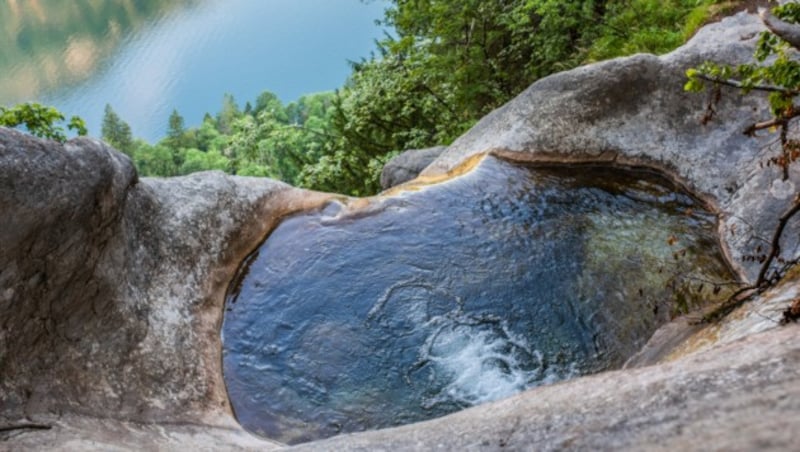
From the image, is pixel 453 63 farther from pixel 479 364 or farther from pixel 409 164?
pixel 479 364

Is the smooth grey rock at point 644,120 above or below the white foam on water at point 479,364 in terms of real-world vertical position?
above

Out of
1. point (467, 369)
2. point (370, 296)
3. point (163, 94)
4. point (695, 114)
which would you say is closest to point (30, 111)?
point (370, 296)

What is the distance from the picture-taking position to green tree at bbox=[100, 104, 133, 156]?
62.8 metres

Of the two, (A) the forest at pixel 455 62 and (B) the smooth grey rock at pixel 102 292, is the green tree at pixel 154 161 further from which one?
(B) the smooth grey rock at pixel 102 292

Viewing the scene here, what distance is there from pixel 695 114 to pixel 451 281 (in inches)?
187

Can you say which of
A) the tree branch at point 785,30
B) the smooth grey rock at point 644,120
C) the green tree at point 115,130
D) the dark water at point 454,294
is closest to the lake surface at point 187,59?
the green tree at point 115,130

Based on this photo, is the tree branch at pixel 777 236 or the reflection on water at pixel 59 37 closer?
the tree branch at pixel 777 236

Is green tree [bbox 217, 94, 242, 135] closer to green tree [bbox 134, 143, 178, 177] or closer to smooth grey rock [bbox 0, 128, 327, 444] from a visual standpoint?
green tree [bbox 134, 143, 178, 177]

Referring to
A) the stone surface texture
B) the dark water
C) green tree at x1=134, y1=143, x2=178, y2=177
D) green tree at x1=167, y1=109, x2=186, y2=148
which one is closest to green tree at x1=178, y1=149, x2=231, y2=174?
green tree at x1=134, y1=143, x2=178, y2=177

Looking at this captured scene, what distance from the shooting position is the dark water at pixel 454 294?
6.91m

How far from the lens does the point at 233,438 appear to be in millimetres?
6039

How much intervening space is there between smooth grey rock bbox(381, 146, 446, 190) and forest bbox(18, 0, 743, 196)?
241cm

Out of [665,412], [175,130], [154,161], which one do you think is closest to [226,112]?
[175,130]

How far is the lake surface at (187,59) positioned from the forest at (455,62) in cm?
5467
